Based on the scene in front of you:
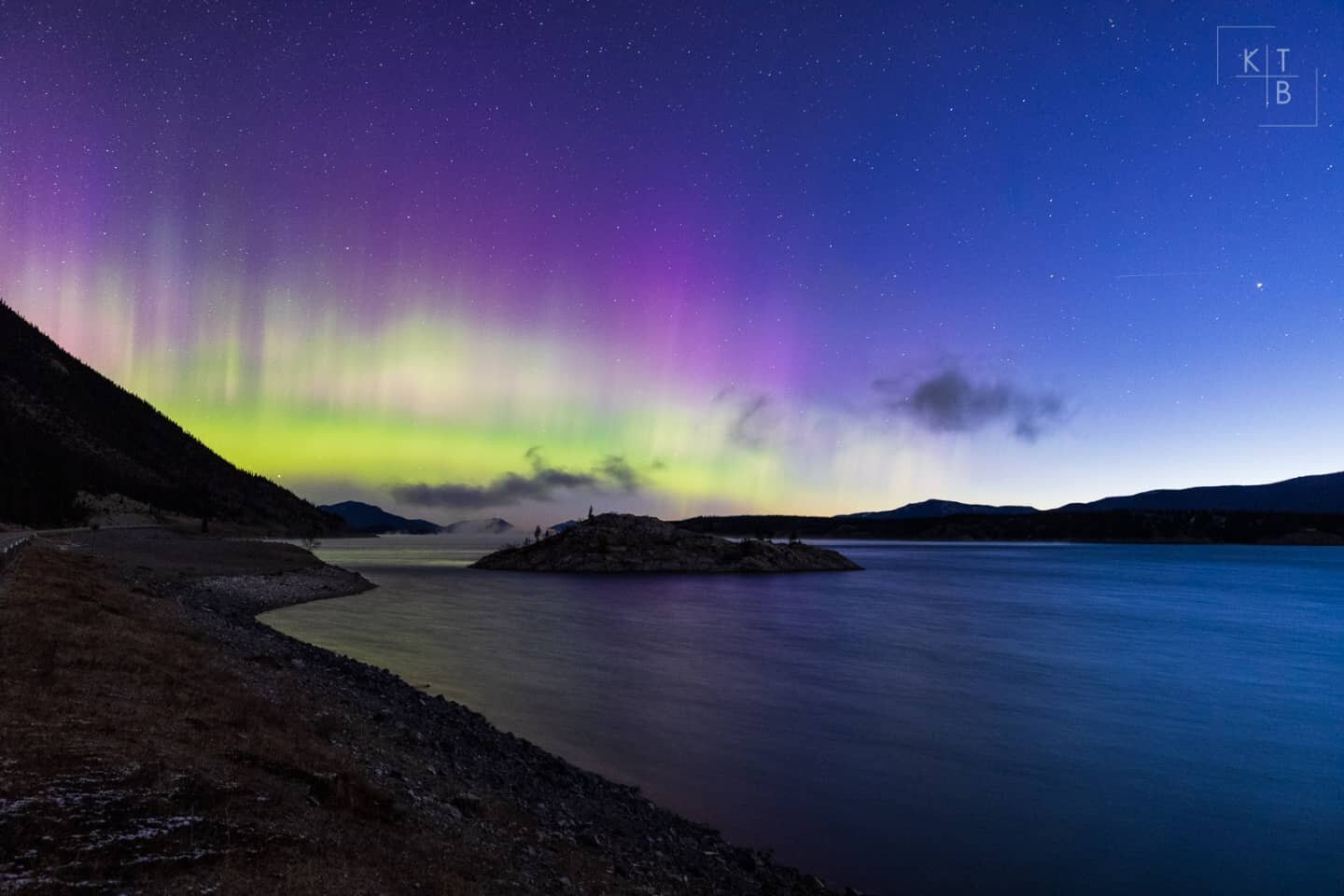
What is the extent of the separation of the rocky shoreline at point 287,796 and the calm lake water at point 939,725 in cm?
309

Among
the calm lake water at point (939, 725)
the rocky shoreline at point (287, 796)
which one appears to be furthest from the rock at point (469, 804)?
the calm lake water at point (939, 725)

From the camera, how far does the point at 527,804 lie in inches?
551

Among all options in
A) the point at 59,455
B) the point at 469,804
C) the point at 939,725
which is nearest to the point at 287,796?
the point at 469,804

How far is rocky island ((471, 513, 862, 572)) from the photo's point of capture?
115 metres

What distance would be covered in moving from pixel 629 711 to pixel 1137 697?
23.1m

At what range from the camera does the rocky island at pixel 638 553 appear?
115 m

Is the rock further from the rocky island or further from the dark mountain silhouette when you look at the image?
the rocky island

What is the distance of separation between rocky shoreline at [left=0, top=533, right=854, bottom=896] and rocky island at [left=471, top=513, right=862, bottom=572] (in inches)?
3650

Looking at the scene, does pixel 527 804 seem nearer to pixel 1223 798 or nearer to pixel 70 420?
pixel 1223 798

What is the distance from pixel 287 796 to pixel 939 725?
72.5 ft

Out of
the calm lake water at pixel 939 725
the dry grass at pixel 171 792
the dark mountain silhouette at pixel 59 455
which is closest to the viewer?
the dry grass at pixel 171 792

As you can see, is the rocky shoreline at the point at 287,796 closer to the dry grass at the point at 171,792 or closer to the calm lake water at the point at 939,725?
the dry grass at the point at 171,792

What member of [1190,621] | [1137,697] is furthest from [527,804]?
[1190,621]

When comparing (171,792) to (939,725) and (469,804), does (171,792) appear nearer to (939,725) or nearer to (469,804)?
(469,804)
